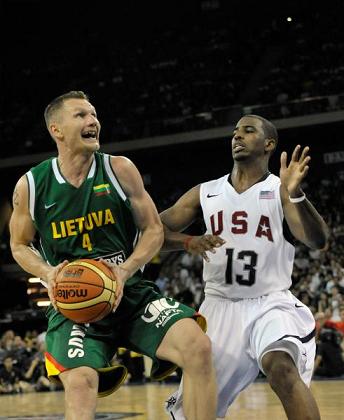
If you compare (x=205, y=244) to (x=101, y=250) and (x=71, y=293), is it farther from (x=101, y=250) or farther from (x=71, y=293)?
(x=71, y=293)

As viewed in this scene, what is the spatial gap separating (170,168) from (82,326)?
21576 mm

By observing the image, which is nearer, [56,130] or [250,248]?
[56,130]

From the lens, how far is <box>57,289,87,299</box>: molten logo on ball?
4.42 metres

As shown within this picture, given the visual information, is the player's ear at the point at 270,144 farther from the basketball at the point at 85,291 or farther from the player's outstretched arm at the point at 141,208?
the basketball at the point at 85,291

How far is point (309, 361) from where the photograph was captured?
206 inches

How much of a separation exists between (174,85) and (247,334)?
20515 mm

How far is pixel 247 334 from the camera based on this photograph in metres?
5.34

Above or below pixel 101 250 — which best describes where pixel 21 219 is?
above

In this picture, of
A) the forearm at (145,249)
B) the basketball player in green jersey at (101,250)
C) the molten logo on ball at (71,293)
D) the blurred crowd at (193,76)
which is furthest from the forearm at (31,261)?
the blurred crowd at (193,76)

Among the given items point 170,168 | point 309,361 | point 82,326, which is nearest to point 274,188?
point 309,361

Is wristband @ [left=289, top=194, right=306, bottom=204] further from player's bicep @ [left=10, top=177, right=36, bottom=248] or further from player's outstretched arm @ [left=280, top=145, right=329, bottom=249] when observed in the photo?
player's bicep @ [left=10, top=177, right=36, bottom=248]

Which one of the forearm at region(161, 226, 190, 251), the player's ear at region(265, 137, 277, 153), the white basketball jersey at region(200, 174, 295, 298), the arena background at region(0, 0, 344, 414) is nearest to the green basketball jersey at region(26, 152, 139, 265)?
the forearm at region(161, 226, 190, 251)

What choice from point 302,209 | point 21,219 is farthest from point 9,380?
point 302,209

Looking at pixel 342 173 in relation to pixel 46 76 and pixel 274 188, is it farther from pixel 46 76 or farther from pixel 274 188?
pixel 274 188
